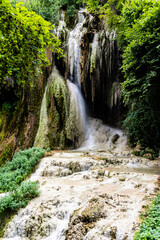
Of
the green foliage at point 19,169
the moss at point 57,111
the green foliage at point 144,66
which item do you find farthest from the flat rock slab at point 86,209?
the moss at point 57,111

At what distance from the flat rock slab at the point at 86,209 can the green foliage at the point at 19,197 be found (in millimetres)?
167

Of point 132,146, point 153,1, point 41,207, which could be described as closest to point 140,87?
point 153,1

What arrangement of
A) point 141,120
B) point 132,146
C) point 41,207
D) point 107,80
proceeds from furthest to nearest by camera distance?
point 107,80 → point 132,146 → point 141,120 → point 41,207

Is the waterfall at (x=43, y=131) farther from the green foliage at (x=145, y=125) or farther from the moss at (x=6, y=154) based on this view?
the green foliage at (x=145, y=125)

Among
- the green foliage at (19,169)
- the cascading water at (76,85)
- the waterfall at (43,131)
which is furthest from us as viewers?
the cascading water at (76,85)

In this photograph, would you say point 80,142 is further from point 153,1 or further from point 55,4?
point 55,4

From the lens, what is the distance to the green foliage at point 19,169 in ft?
19.0

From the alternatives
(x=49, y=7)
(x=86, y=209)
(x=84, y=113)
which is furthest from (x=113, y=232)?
(x=49, y=7)

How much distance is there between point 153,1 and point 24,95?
8856 millimetres

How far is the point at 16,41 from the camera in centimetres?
322

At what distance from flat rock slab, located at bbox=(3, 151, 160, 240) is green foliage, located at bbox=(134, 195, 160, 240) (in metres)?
0.15

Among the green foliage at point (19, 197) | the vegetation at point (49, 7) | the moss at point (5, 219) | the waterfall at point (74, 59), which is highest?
the vegetation at point (49, 7)

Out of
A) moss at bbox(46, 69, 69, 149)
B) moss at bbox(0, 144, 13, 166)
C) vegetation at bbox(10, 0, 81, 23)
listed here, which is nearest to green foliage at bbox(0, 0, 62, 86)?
moss at bbox(0, 144, 13, 166)

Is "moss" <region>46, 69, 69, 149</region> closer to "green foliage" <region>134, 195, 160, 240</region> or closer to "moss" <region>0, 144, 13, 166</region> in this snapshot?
"moss" <region>0, 144, 13, 166</region>
